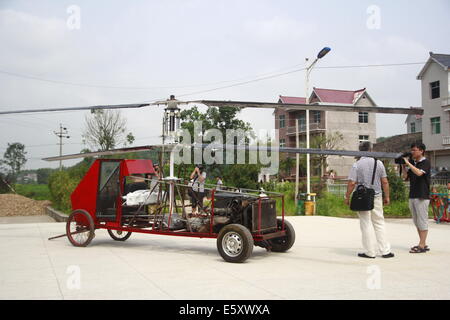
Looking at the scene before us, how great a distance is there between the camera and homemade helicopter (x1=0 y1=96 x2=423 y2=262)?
6.80 m

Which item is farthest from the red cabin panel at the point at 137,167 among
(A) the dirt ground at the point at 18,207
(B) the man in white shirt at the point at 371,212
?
(A) the dirt ground at the point at 18,207

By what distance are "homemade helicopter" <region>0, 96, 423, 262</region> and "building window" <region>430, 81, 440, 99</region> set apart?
3205cm

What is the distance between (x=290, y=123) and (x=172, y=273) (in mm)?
47500

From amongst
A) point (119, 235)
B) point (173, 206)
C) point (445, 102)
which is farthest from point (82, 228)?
point (445, 102)

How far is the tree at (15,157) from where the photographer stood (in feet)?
141

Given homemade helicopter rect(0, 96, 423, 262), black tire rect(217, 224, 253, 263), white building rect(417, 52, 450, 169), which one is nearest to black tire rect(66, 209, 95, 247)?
homemade helicopter rect(0, 96, 423, 262)

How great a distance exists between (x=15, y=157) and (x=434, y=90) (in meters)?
42.3

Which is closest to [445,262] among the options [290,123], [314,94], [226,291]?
[226,291]

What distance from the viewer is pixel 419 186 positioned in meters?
7.43

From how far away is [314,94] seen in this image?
4597 cm

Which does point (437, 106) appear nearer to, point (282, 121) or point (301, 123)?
point (301, 123)

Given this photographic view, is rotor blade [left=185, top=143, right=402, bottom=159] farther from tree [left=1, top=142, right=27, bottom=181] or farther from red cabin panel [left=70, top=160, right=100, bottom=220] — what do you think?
tree [left=1, top=142, right=27, bottom=181]

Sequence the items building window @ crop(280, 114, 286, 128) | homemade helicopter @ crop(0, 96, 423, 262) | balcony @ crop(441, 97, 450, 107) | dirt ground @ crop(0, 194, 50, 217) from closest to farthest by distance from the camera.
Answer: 1. homemade helicopter @ crop(0, 96, 423, 262)
2. dirt ground @ crop(0, 194, 50, 217)
3. balcony @ crop(441, 97, 450, 107)
4. building window @ crop(280, 114, 286, 128)
